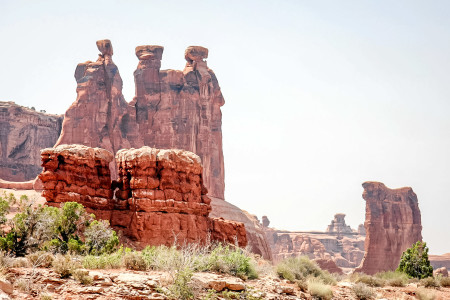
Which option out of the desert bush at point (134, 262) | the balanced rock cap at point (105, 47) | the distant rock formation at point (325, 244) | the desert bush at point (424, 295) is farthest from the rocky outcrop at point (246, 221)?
the desert bush at point (134, 262)

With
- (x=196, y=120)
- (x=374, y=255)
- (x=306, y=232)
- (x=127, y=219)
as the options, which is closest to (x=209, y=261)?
(x=127, y=219)

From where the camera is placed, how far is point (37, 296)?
16.2 meters

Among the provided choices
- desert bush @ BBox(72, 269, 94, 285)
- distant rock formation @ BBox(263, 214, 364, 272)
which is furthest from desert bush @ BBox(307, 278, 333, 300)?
distant rock formation @ BBox(263, 214, 364, 272)

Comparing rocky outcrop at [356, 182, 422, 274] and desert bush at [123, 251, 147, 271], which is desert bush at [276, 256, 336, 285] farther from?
rocky outcrop at [356, 182, 422, 274]

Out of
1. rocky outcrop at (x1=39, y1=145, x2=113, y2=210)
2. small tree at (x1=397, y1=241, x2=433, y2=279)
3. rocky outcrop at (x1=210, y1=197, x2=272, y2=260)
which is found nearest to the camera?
rocky outcrop at (x1=39, y1=145, x2=113, y2=210)

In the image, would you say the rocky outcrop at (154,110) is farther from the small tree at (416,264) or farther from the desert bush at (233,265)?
the desert bush at (233,265)

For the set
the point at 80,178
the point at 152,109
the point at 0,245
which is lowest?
the point at 0,245

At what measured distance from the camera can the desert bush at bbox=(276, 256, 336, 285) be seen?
86.9ft

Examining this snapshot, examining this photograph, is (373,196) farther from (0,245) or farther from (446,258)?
(0,245)

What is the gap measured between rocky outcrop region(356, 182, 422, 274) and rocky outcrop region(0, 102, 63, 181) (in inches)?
1831

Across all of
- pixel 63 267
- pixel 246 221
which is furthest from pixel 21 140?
pixel 63 267

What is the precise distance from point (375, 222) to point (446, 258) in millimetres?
28023

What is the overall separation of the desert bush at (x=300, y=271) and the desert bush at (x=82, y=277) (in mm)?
10760

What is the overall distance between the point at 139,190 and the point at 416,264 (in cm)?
1796
